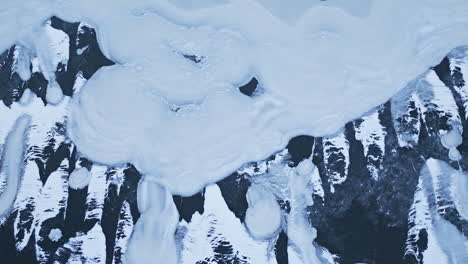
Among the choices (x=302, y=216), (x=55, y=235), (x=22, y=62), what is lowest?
(x=55, y=235)

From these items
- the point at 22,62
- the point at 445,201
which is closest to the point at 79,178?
the point at 22,62

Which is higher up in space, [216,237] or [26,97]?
[26,97]

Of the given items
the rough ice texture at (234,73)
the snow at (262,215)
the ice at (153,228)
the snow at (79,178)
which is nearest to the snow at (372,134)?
the rough ice texture at (234,73)

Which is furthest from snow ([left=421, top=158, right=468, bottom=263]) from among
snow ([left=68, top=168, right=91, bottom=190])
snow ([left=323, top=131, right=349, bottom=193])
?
snow ([left=68, top=168, right=91, bottom=190])

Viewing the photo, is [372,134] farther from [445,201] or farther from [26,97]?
[26,97]

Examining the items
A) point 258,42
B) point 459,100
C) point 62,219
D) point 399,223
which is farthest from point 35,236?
point 459,100
